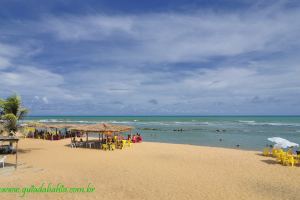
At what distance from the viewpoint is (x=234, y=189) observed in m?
10.6

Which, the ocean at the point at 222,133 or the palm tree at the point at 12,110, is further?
the ocean at the point at 222,133

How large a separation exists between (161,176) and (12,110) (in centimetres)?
1196

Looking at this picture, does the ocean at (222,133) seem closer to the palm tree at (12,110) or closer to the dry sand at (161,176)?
the dry sand at (161,176)

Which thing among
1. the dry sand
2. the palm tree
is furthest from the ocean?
the palm tree

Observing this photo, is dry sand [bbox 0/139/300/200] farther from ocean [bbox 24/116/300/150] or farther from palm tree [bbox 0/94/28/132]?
ocean [bbox 24/116/300/150]

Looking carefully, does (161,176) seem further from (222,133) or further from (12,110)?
(222,133)

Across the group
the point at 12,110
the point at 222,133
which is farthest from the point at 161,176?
the point at 222,133

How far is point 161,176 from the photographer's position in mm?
12500

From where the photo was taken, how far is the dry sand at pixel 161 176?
9.97 metres

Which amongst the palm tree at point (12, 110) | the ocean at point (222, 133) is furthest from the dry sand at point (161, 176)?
the ocean at point (222, 133)

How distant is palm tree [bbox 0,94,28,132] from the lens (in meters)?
18.1

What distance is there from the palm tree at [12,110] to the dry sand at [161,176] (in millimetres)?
2182

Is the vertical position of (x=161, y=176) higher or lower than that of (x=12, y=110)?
lower

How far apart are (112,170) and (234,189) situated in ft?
19.7
